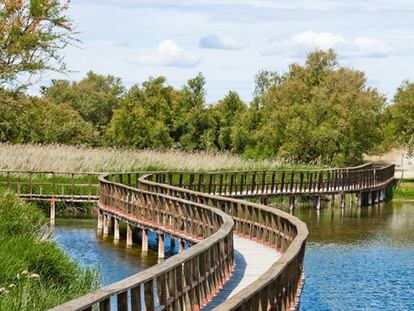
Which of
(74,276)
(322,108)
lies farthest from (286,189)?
(74,276)

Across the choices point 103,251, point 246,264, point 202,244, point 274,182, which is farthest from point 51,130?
point 202,244

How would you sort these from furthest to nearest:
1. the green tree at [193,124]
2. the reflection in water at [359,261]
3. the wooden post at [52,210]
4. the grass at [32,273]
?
the green tree at [193,124] → the wooden post at [52,210] → the reflection in water at [359,261] → the grass at [32,273]

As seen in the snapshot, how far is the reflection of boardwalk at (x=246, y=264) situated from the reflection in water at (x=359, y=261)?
220 cm

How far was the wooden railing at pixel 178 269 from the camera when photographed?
10836 mm

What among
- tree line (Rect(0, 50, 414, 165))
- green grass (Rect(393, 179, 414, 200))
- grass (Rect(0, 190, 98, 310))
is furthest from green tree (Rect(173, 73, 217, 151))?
grass (Rect(0, 190, 98, 310))

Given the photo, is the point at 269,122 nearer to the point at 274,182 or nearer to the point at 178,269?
the point at 274,182

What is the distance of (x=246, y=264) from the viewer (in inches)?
747

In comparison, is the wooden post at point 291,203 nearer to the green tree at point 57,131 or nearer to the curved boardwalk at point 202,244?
the curved boardwalk at point 202,244

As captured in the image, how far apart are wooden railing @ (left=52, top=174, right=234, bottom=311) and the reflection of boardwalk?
0.18m

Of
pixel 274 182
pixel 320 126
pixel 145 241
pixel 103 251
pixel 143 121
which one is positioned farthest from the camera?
pixel 143 121

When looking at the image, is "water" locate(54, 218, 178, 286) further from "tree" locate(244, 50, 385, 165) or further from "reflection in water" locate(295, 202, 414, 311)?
"tree" locate(244, 50, 385, 165)

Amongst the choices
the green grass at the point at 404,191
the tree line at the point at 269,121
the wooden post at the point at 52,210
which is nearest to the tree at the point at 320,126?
the tree line at the point at 269,121

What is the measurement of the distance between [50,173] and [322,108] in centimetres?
2875

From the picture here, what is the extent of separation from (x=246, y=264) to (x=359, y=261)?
12.6 m
